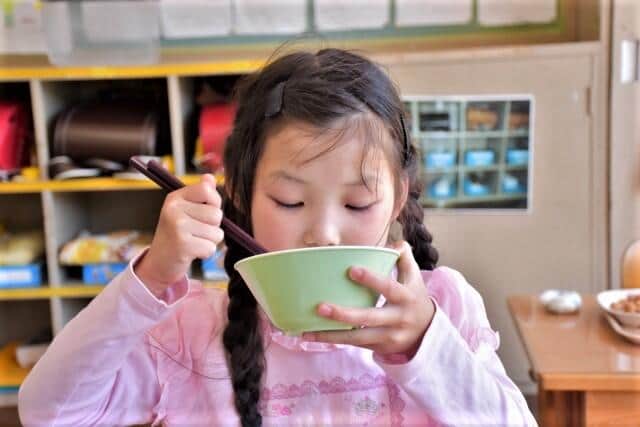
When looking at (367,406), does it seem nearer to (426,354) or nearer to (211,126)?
(426,354)

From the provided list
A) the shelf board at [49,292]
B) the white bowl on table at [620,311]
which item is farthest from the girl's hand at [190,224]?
the shelf board at [49,292]

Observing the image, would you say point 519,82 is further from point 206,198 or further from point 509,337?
point 206,198

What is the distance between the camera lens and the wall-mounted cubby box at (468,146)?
3.11ft

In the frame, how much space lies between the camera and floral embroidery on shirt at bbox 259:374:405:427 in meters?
0.43

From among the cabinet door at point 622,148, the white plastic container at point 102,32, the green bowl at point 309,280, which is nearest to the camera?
the green bowl at point 309,280

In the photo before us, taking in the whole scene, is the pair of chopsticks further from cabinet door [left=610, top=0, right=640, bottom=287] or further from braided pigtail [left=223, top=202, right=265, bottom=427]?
cabinet door [left=610, top=0, right=640, bottom=287]

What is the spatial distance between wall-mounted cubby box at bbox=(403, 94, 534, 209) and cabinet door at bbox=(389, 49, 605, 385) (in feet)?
0.04

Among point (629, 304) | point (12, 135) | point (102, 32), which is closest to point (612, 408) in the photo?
point (629, 304)

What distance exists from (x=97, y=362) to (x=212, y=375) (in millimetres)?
92

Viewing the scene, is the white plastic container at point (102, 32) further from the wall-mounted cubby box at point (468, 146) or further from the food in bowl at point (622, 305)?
the food in bowl at point (622, 305)

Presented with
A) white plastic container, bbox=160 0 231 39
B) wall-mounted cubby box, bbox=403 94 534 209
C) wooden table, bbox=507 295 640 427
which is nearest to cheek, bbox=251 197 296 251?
wooden table, bbox=507 295 640 427

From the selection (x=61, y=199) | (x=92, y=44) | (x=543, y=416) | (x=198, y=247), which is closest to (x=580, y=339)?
(x=543, y=416)

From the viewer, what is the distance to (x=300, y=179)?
36 centimetres

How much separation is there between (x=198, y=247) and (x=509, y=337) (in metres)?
0.65
